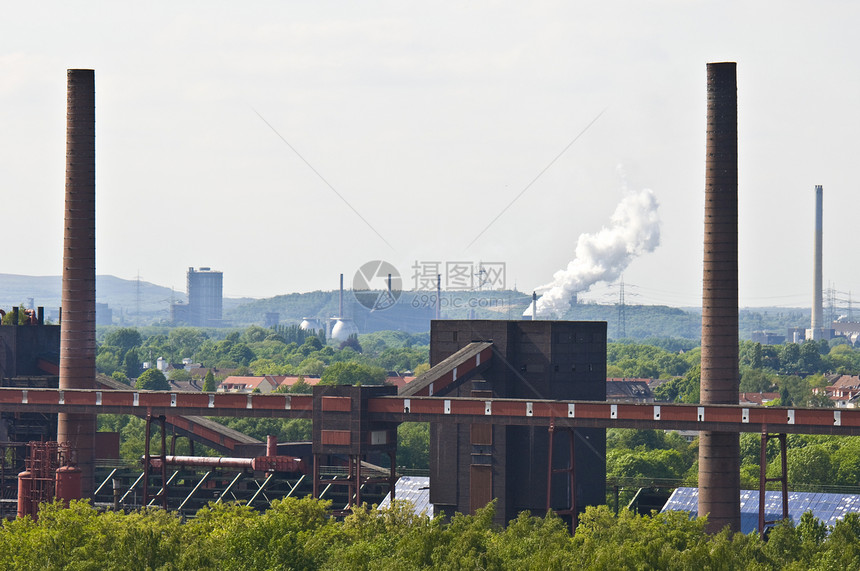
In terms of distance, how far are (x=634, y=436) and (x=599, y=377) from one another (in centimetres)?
6130

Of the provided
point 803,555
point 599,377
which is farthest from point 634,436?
point 803,555

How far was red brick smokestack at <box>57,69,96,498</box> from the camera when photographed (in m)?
88.6

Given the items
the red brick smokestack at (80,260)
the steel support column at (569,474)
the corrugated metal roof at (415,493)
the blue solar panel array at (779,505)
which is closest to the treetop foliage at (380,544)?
the steel support column at (569,474)

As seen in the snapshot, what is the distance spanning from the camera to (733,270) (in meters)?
80.1

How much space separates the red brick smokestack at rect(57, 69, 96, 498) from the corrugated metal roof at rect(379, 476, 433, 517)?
18429mm

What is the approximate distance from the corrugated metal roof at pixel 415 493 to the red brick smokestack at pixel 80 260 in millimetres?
18429

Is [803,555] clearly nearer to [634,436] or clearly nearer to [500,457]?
[500,457]

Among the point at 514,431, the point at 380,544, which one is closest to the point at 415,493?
the point at 514,431

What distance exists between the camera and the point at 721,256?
80.0 m

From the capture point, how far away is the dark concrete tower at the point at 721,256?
262 feet

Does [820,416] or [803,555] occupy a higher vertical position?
[820,416]

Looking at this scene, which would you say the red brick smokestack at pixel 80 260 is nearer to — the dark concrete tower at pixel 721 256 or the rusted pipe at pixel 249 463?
the rusted pipe at pixel 249 463

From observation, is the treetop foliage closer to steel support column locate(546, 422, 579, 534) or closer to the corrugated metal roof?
steel support column locate(546, 422, 579, 534)

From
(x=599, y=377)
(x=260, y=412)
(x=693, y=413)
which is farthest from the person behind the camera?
(x=599, y=377)
